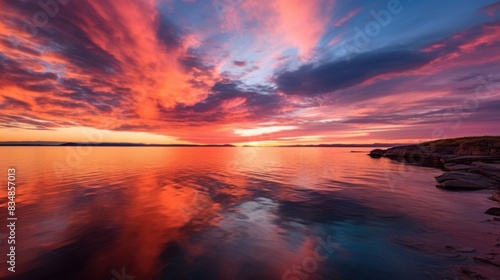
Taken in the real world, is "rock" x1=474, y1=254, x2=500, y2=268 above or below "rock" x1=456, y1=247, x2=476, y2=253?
above

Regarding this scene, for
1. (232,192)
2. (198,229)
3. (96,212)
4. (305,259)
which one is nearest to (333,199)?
(232,192)

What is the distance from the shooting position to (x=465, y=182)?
79.8 feet

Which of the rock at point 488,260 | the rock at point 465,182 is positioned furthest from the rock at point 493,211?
the rock at point 465,182

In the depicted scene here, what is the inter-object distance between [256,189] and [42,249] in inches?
723

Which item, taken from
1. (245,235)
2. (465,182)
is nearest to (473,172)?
(465,182)

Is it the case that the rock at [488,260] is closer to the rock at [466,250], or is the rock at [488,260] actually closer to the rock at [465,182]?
the rock at [466,250]

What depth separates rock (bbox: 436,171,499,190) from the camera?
77.7 ft

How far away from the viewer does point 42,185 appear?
24531mm

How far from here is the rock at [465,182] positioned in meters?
23.7

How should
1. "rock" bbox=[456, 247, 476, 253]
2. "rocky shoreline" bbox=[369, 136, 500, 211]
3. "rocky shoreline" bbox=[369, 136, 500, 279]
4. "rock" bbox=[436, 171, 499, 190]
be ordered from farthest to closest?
"rocky shoreline" bbox=[369, 136, 500, 211]
"rock" bbox=[436, 171, 499, 190]
"rocky shoreline" bbox=[369, 136, 500, 279]
"rock" bbox=[456, 247, 476, 253]

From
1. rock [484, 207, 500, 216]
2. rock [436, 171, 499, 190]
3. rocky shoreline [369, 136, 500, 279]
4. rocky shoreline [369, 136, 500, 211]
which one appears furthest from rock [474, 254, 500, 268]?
rock [436, 171, 499, 190]

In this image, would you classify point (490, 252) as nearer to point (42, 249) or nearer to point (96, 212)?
point (42, 249)

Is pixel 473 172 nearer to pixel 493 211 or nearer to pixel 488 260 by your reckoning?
pixel 493 211

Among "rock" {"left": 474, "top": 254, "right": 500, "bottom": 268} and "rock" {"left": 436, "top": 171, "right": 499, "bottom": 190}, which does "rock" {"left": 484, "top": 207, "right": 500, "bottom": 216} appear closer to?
"rock" {"left": 474, "top": 254, "right": 500, "bottom": 268}
